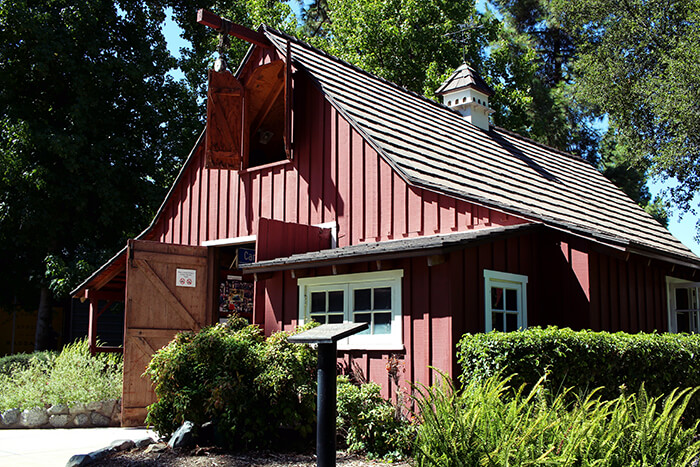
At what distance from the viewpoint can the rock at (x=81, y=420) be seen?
35.1ft

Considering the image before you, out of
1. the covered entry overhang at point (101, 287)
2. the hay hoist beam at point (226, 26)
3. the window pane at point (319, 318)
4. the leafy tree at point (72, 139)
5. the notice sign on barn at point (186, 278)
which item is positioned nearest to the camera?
the window pane at point (319, 318)

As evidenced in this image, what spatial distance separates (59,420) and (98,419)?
0.59m

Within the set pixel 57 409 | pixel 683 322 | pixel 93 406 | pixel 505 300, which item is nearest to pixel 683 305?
pixel 683 322

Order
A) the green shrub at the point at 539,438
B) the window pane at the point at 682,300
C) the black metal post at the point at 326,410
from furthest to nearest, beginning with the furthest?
the window pane at the point at 682,300
the green shrub at the point at 539,438
the black metal post at the point at 326,410

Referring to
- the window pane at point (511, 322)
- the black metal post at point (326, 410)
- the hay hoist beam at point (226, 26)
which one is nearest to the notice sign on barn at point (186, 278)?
the hay hoist beam at point (226, 26)

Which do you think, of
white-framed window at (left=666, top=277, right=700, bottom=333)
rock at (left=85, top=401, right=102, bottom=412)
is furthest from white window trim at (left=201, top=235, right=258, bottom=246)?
white-framed window at (left=666, top=277, right=700, bottom=333)

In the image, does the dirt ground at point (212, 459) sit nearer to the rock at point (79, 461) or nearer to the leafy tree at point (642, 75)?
the rock at point (79, 461)

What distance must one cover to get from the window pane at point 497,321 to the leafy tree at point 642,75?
16178 mm

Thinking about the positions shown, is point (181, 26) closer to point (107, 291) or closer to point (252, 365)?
point (107, 291)

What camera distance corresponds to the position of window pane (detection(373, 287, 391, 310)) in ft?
29.3

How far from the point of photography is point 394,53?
87.7ft

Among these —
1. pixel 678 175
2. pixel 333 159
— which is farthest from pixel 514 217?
pixel 678 175

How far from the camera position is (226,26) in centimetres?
1146

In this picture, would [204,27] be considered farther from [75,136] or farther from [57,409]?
[57,409]
